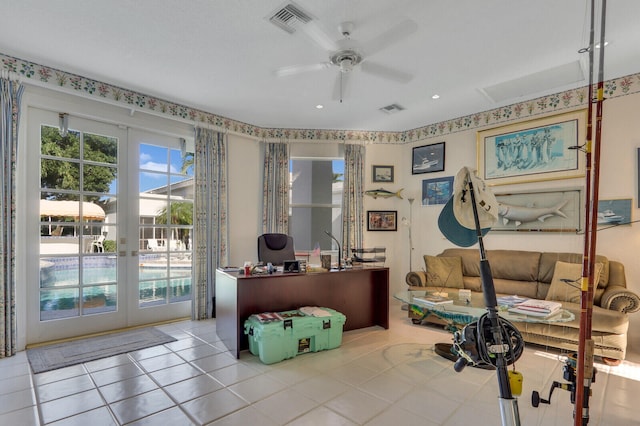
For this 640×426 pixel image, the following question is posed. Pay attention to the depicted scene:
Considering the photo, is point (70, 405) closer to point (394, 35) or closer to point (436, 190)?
point (394, 35)

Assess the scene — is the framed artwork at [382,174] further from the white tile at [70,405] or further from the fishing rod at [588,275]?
the white tile at [70,405]

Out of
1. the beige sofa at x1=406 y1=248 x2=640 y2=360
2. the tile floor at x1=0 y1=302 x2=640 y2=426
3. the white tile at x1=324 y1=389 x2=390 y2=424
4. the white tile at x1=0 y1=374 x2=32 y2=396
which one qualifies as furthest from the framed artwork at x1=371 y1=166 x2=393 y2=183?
the white tile at x1=0 y1=374 x2=32 y2=396

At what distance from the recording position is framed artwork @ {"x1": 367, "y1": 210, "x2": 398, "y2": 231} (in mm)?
5258

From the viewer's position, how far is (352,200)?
5129mm

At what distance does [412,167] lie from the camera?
205 inches

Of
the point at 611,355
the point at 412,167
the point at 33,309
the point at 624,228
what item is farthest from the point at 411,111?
the point at 33,309

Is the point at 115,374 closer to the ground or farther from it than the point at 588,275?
closer to the ground

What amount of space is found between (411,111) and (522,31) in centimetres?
186

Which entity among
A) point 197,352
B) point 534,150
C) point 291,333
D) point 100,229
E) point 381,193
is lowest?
point 197,352

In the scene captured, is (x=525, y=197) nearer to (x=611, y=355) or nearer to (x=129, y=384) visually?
(x=611, y=355)

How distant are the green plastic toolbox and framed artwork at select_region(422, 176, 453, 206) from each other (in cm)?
260

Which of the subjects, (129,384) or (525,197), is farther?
(525,197)

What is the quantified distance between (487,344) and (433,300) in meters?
1.97

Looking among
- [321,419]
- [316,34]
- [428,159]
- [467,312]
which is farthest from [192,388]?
[428,159]
